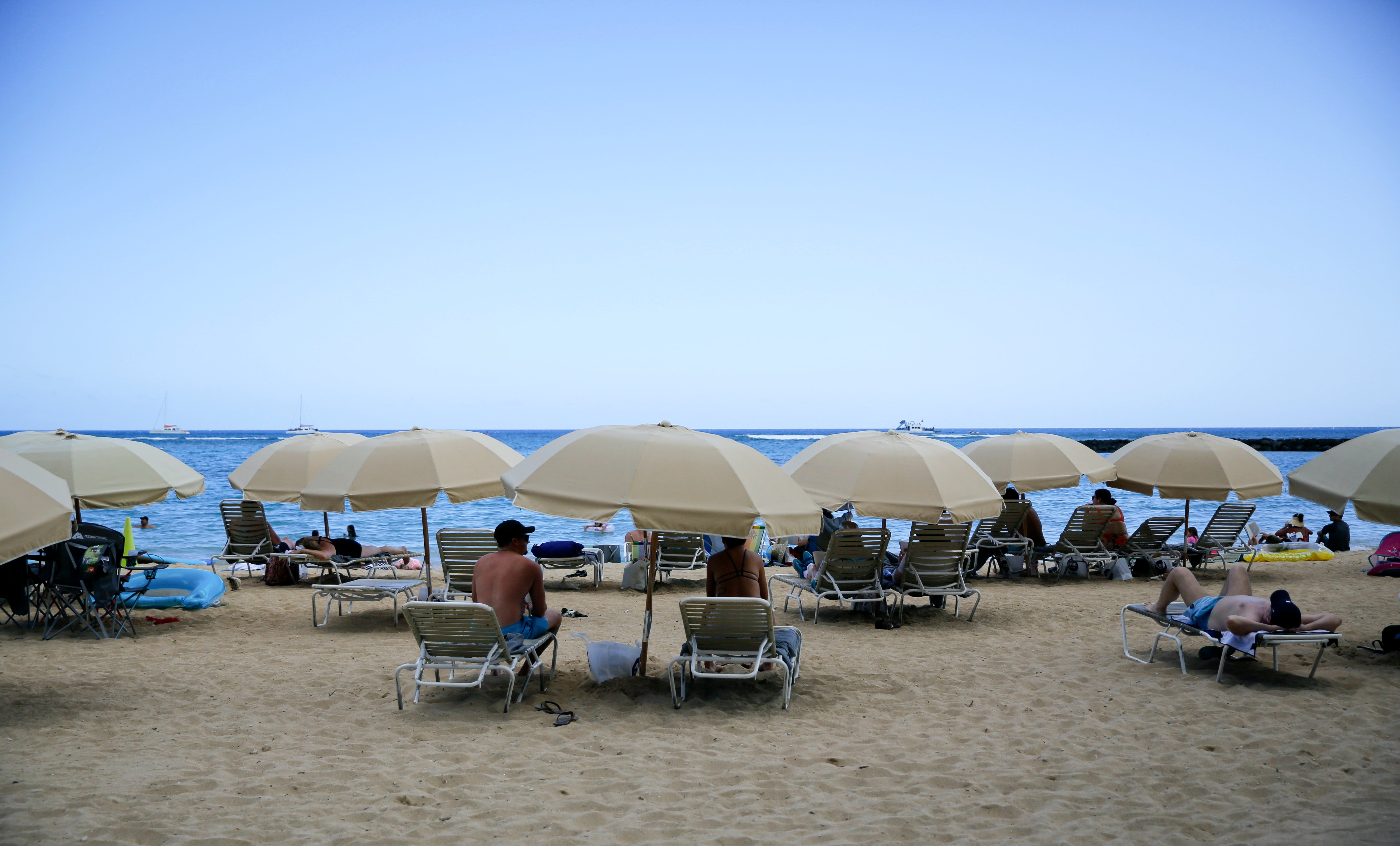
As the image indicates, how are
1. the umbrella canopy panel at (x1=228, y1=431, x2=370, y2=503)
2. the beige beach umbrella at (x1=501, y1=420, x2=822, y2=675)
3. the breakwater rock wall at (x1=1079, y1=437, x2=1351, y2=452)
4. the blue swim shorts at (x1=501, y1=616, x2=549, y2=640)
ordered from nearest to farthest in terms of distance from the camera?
the beige beach umbrella at (x1=501, y1=420, x2=822, y2=675) < the blue swim shorts at (x1=501, y1=616, x2=549, y2=640) < the umbrella canopy panel at (x1=228, y1=431, x2=370, y2=503) < the breakwater rock wall at (x1=1079, y1=437, x2=1351, y2=452)

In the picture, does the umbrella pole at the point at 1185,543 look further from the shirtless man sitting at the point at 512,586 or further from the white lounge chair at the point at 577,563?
the shirtless man sitting at the point at 512,586

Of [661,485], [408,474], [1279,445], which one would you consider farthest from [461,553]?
[1279,445]

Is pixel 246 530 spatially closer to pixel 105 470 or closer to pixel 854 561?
pixel 105 470

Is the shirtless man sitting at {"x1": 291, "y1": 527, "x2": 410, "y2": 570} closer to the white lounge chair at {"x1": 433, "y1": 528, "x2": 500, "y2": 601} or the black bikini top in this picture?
the white lounge chair at {"x1": 433, "y1": 528, "x2": 500, "y2": 601}

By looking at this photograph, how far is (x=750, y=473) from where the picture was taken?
17.5ft

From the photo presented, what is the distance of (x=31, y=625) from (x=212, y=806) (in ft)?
19.8

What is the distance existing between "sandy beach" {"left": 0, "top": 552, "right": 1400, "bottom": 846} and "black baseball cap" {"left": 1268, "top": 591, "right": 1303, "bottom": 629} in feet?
1.53

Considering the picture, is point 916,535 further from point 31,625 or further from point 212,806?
point 31,625

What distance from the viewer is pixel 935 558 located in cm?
873

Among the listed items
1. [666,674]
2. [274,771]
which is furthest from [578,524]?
[274,771]

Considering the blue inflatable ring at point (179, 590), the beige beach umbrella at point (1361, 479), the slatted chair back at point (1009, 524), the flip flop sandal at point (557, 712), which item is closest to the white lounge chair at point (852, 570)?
the flip flop sandal at point (557, 712)

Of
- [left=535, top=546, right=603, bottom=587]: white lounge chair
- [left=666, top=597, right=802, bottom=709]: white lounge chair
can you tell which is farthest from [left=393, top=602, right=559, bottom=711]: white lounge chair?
[left=535, top=546, right=603, bottom=587]: white lounge chair

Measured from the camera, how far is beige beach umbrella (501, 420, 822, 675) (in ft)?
15.9

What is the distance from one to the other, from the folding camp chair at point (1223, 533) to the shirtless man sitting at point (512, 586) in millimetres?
10542
